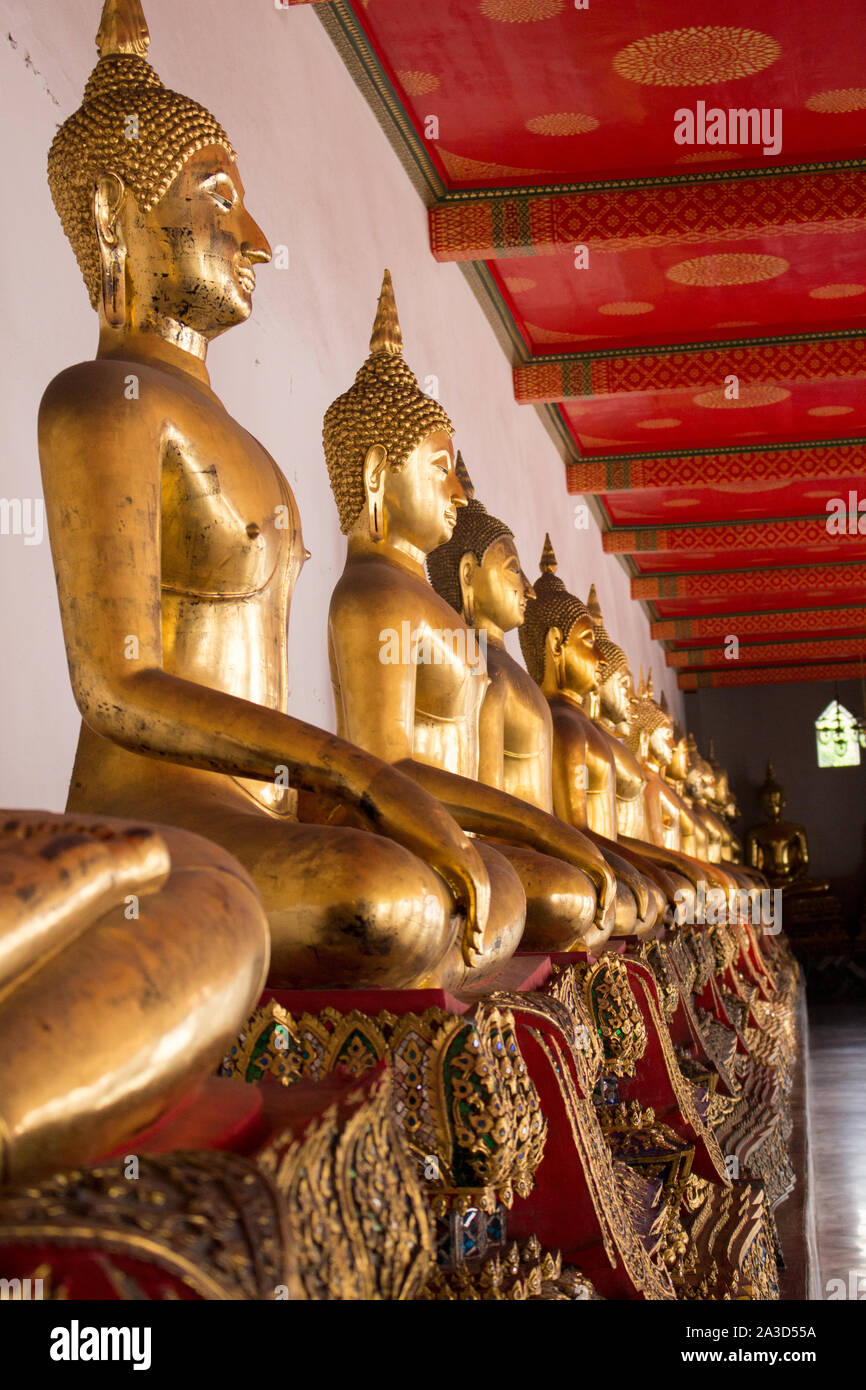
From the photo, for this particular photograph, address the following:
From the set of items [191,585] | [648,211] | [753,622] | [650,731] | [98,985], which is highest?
[753,622]

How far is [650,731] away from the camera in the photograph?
6512 millimetres

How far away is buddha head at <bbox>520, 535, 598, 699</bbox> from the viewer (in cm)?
409

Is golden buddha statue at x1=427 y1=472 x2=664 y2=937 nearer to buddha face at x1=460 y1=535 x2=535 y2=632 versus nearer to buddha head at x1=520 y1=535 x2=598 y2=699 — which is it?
buddha face at x1=460 y1=535 x2=535 y2=632

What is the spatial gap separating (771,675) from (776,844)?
74.7 inches

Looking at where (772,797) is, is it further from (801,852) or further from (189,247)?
(189,247)

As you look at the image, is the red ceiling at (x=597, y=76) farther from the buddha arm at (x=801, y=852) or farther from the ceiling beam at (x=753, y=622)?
the buddha arm at (x=801, y=852)

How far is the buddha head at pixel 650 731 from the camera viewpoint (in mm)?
6398

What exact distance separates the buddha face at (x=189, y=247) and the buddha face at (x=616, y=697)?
2727 millimetres

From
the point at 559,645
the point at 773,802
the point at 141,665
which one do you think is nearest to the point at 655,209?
the point at 559,645

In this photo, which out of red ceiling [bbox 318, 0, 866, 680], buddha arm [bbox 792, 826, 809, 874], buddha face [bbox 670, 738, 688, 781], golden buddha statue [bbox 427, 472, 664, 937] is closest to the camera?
golden buddha statue [bbox 427, 472, 664, 937]

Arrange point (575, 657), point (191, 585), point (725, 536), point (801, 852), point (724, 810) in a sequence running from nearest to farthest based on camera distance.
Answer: point (191, 585) < point (575, 657) < point (725, 536) < point (724, 810) < point (801, 852)

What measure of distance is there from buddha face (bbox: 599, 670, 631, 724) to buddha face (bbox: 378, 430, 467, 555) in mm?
2040

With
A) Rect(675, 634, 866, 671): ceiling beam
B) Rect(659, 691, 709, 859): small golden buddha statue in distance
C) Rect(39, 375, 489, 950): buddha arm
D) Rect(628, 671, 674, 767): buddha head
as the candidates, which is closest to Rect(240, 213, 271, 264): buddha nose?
Rect(39, 375, 489, 950): buddha arm
